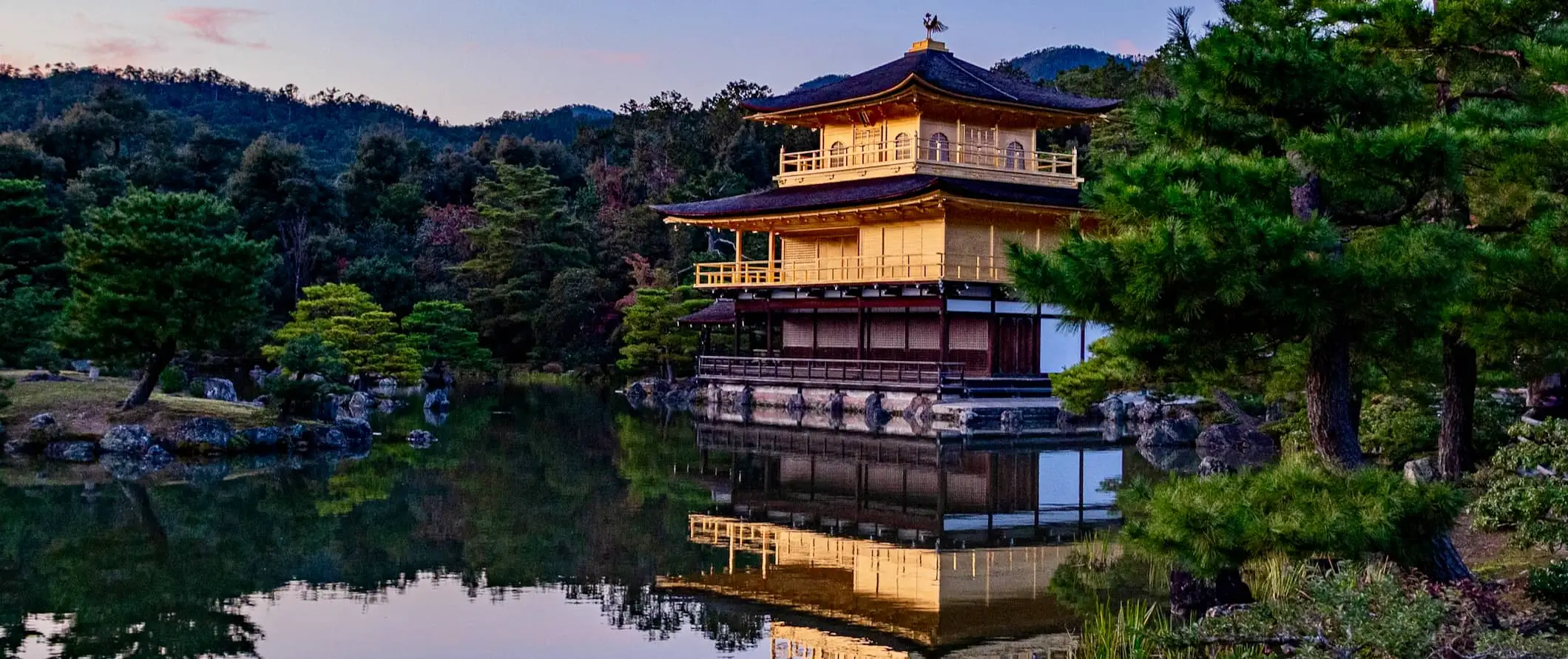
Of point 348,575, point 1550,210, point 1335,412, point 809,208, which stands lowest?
point 348,575

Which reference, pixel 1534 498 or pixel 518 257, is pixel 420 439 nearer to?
pixel 1534 498

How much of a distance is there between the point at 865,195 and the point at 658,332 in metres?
9.49

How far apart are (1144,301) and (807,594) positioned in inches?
170

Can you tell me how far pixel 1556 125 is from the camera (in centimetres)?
825

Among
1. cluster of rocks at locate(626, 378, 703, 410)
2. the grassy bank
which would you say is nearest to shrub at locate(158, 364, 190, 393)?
the grassy bank

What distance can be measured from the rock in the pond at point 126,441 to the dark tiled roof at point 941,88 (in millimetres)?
16663

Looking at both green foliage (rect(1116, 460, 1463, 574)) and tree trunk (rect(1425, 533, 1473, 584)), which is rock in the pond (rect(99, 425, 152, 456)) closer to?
green foliage (rect(1116, 460, 1463, 574))

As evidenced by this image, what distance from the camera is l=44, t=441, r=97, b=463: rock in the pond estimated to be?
18.5 meters

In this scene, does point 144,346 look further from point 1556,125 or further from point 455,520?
point 1556,125

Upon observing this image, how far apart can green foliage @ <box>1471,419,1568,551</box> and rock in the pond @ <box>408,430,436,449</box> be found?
15769 mm

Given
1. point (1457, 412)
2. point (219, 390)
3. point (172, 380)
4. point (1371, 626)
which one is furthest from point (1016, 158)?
point (1371, 626)

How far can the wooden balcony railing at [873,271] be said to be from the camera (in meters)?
28.3

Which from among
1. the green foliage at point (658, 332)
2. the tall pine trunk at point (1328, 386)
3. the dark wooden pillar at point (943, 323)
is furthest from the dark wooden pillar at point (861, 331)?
the tall pine trunk at point (1328, 386)

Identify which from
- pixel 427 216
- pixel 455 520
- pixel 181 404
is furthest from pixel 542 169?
pixel 455 520
